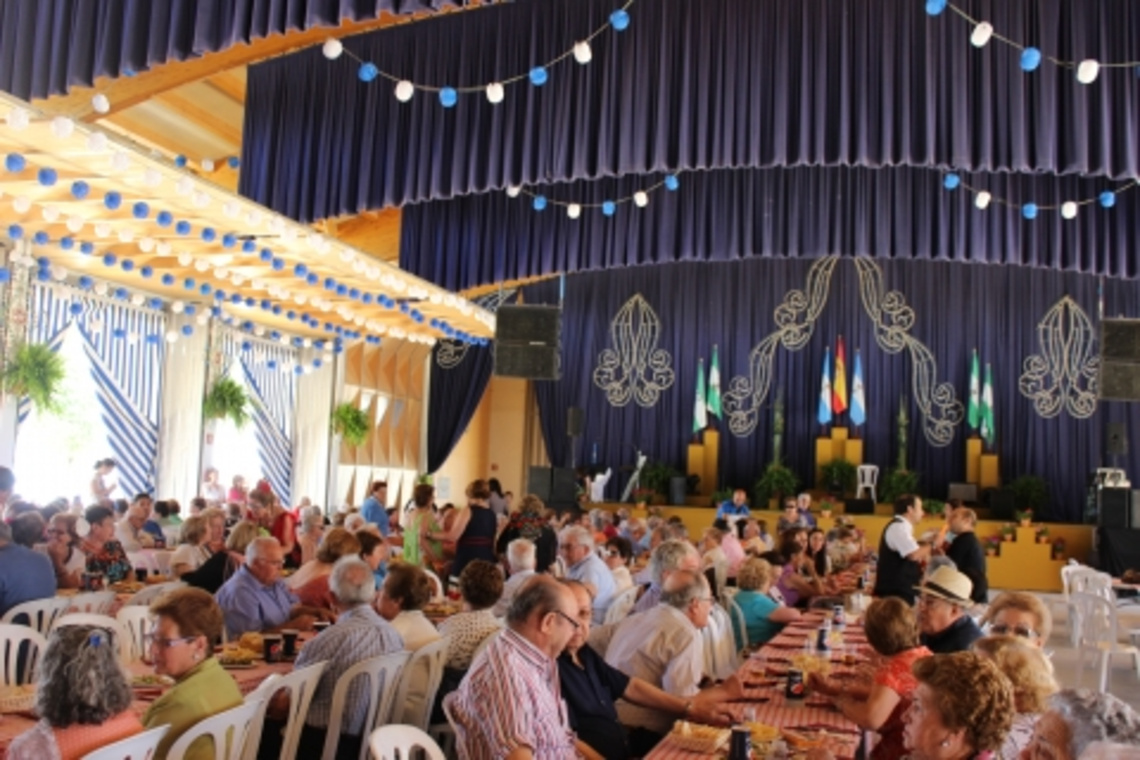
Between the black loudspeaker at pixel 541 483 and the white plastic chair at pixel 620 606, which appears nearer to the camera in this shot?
the white plastic chair at pixel 620 606

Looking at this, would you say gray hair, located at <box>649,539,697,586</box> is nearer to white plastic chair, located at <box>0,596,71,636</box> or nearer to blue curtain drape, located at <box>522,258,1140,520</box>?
white plastic chair, located at <box>0,596,71,636</box>

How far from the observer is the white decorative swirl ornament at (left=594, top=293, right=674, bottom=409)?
23.3 meters

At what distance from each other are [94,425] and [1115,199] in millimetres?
11845

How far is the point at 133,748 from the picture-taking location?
3090 millimetres

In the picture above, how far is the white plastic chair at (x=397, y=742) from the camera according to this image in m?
3.40

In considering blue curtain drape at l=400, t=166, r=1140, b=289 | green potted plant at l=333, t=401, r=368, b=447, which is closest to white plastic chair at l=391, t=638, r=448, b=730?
blue curtain drape at l=400, t=166, r=1140, b=289

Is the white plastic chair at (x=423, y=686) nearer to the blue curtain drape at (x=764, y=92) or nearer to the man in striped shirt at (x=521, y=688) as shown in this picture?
the man in striped shirt at (x=521, y=688)

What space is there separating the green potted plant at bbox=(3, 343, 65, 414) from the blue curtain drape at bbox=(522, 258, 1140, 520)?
35.2ft

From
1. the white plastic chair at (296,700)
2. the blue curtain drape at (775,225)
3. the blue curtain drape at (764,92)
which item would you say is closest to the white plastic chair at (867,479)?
the blue curtain drape at (775,225)

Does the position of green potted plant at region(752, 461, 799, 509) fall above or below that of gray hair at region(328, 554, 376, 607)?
above

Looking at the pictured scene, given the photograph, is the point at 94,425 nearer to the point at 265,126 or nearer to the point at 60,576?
the point at 265,126

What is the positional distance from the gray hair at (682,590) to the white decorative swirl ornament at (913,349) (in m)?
17.5

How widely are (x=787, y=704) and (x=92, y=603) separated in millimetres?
3875

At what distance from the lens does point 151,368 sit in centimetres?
1481
